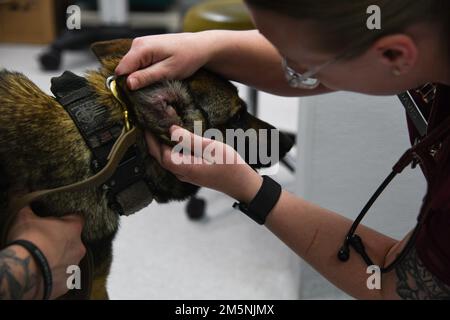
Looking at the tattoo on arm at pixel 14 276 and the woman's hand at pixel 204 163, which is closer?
the tattoo on arm at pixel 14 276

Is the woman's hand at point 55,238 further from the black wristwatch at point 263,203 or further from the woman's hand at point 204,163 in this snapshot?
the black wristwatch at point 263,203

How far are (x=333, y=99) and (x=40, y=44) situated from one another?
8.83 feet

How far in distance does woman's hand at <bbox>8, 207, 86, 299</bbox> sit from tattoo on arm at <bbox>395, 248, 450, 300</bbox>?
56cm

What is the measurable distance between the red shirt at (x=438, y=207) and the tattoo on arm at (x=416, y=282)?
2cm

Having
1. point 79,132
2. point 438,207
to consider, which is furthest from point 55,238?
point 438,207

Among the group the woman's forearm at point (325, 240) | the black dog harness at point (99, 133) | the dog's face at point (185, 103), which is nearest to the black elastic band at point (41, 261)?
the black dog harness at point (99, 133)

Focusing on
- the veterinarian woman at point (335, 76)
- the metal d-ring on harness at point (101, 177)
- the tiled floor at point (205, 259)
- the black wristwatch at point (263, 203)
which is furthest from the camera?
the tiled floor at point (205, 259)

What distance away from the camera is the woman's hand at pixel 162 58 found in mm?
848

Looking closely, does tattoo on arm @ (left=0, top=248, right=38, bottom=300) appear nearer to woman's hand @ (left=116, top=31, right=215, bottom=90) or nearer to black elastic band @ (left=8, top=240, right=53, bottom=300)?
black elastic band @ (left=8, top=240, right=53, bottom=300)

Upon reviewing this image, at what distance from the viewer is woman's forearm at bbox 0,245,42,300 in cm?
73

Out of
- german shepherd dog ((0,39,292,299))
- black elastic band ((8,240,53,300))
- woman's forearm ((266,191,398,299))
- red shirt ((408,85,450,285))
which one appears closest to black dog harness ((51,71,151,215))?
german shepherd dog ((0,39,292,299))

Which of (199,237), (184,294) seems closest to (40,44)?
(199,237)

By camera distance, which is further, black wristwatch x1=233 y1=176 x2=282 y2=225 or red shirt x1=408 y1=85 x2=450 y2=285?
black wristwatch x1=233 y1=176 x2=282 y2=225
